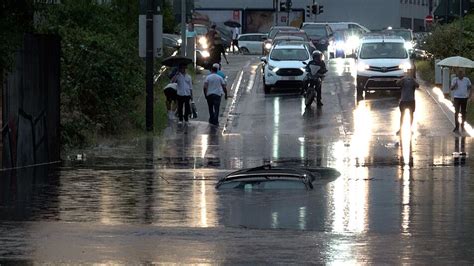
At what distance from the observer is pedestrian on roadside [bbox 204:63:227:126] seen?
101 ft

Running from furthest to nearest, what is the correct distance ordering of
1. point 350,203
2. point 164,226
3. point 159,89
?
point 159,89
point 350,203
point 164,226

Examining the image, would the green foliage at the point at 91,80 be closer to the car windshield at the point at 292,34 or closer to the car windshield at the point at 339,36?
the car windshield at the point at 292,34

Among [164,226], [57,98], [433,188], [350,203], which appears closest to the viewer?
[164,226]

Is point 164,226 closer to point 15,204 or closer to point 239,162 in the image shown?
point 15,204

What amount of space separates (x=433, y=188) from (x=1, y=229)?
7.41 metres

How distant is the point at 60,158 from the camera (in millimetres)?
22031

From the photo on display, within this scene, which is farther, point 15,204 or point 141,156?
point 141,156

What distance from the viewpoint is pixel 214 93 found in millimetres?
30875

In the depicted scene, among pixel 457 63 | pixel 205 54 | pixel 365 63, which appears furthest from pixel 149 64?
pixel 205 54

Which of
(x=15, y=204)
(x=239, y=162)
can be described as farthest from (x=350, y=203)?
(x=239, y=162)

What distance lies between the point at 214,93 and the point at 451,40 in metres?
14.0

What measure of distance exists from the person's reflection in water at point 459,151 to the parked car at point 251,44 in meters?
39.9

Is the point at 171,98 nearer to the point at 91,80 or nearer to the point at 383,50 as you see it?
the point at 91,80

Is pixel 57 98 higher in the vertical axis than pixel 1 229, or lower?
higher
